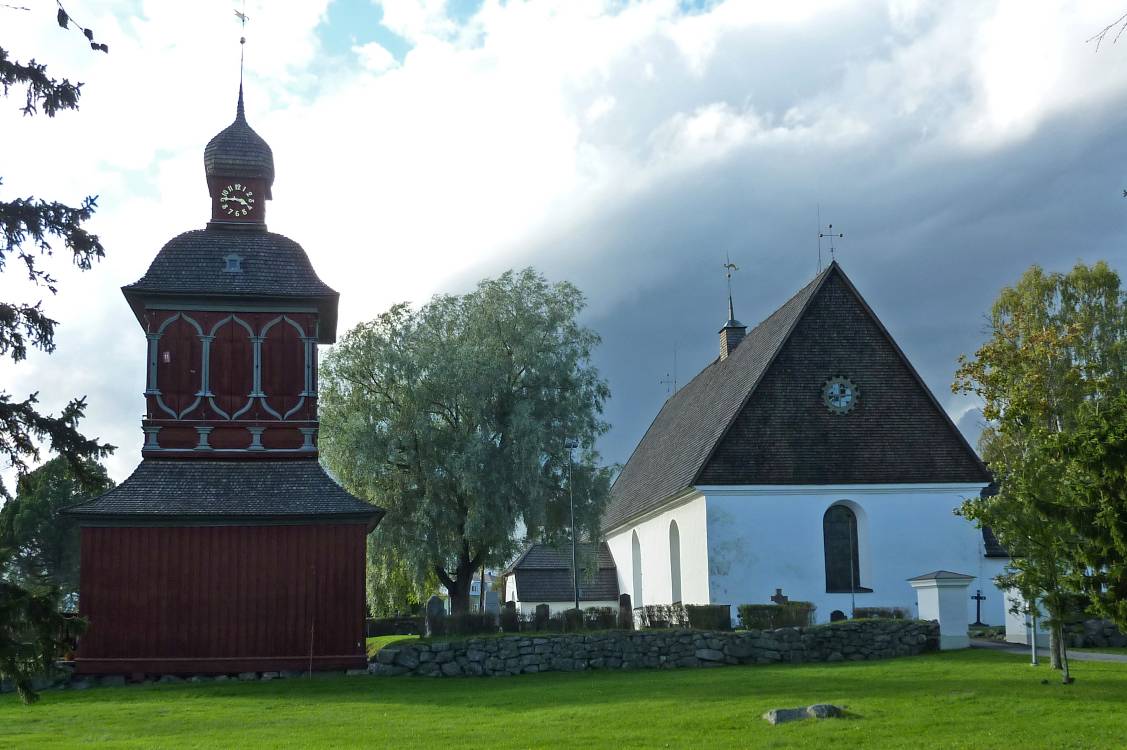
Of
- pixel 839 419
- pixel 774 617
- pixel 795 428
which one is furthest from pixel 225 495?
pixel 839 419

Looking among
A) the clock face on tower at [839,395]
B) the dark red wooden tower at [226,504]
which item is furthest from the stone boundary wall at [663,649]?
the clock face on tower at [839,395]

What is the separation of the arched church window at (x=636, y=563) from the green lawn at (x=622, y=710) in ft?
69.3

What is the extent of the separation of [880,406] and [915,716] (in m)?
19.9

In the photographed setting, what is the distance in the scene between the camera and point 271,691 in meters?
24.9

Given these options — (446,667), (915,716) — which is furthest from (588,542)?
(915,716)

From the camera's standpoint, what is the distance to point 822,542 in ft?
113

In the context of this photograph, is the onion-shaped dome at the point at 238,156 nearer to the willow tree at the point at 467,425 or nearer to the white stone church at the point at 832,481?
the willow tree at the point at 467,425

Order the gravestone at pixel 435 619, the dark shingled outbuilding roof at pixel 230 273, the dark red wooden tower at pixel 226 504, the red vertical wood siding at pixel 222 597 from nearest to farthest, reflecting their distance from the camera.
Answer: the red vertical wood siding at pixel 222 597, the dark red wooden tower at pixel 226 504, the gravestone at pixel 435 619, the dark shingled outbuilding roof at pixel 230 273

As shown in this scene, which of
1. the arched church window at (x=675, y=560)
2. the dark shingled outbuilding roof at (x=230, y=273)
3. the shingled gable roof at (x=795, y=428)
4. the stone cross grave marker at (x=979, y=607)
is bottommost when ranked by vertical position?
the stone cross grave marker at (x=979, y=607)

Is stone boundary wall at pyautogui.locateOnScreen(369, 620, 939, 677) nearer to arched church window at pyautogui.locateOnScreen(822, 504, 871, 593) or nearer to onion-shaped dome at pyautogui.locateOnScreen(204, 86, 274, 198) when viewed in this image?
arched church window at pyautogui.locateOnScreen(822, 504, 871, 593)

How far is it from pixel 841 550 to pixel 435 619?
43.2 ft

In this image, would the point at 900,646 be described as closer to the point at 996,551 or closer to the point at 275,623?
the point at 996,551

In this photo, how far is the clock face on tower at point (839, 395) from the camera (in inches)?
1399

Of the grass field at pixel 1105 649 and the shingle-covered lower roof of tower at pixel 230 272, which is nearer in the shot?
the grass field at pixel 1105 649
